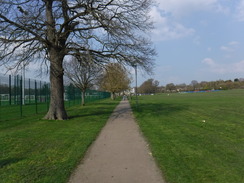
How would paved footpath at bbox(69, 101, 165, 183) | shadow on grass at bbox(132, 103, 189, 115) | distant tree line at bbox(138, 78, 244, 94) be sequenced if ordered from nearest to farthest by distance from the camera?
paved footpath at bbox(69, 101, 165, 183) < shadow on grass at bbox(132, 103, 189, 115) < distant tree line at bbox(138, 78, 244, 94)

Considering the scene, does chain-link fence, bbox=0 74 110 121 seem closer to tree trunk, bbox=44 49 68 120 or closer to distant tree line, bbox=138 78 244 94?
Answer: tree trunk, bbox=44 49 68 120

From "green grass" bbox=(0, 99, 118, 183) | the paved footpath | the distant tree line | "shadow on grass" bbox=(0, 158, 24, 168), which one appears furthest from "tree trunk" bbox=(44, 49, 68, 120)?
the distant tree line

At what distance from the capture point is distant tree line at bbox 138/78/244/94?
11762cm

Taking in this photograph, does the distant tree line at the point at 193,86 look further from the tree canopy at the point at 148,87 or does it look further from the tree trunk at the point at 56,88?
the tree trunk at the point at 56,88

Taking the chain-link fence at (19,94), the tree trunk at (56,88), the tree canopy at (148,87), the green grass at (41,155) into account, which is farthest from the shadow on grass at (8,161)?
the tree canopy at (148,87)

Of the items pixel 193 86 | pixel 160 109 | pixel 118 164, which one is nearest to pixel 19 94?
pixel 160 109

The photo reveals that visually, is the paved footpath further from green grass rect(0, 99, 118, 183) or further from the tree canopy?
the tree canopy

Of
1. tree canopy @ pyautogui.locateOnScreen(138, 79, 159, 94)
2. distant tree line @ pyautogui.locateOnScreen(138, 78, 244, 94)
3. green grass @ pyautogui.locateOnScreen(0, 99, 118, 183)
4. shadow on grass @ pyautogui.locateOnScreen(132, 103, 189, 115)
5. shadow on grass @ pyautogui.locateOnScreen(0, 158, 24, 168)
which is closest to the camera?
green grass @ pyautogui.locateOnScreen(0, 99, 118, 183)

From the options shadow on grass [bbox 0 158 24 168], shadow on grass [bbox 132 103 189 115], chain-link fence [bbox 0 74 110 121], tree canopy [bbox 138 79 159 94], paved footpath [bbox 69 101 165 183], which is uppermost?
tree canopy [bbox 138 79 159 94]

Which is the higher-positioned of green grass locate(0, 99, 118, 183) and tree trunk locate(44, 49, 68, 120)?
tree trunk locate(44, 49, 68, 120)

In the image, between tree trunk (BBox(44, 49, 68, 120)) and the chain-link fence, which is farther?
the chain-link fence

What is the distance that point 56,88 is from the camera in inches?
558

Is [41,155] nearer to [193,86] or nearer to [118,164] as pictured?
[118,164]

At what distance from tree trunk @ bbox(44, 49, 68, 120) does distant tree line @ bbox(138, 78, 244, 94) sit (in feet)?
366
